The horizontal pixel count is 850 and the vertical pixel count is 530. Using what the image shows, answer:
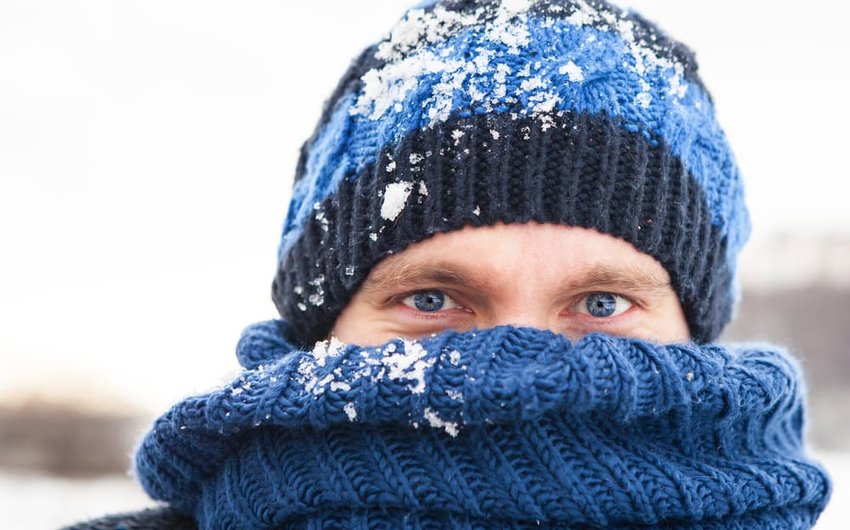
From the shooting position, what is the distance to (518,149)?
156cm

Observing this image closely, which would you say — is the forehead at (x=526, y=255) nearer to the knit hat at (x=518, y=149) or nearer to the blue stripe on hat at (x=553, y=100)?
the knit hat at (x=518, y=149)

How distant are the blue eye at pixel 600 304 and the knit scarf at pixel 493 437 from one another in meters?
0.16

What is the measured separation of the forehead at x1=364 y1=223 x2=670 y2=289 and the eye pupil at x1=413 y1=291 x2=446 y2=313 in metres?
0.06

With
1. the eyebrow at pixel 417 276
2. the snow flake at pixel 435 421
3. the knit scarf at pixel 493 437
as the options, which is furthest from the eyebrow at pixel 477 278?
the snow flake at pixel 435 421

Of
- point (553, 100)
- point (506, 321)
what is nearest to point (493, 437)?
point (506, 321)

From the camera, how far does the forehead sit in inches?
59.1

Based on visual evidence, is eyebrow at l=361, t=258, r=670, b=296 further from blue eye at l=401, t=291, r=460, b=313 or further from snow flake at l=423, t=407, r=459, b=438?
snow flake at l=423, t=407, r=459, b=438

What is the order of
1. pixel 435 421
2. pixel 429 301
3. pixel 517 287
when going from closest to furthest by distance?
pixel 435 421
pixel 517 287
pixel 429 301

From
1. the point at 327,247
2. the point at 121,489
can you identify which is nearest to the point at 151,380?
the point at 121,489

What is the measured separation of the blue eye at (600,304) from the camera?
1.58m

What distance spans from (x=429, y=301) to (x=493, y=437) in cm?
34

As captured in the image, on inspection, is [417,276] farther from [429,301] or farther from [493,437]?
[493,437]

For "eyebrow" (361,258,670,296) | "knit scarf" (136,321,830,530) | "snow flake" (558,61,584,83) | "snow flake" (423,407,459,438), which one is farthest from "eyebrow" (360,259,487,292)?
"snow flake" (558,61,584,83)

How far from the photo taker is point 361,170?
1.66m
